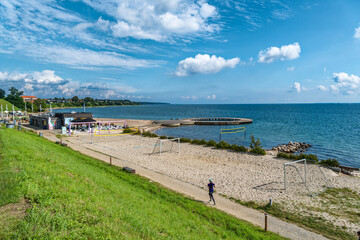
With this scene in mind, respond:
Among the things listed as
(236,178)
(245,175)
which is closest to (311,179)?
(245,175)

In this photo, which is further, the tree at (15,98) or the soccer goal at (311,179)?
the tree at (15,98)

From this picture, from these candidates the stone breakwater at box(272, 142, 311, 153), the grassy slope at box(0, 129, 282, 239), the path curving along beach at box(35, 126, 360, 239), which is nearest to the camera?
the grassy slope at box(0, 129, 282, 239)

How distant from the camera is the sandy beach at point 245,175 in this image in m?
12.6

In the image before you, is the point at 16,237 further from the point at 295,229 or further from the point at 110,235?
the point at 295,229

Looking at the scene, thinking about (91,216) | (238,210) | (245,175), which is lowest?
(245,175)

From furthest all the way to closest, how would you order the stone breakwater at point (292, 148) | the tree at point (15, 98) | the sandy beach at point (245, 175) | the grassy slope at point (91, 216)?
the tree at point (15, 98) → the stone breakwater at point (292, 148) → the sandy beach at point (245, 175) → the grassy slope at point (91, 216)

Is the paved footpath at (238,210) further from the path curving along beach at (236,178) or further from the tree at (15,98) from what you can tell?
the tree at (15,98)

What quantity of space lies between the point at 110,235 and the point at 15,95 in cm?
17080

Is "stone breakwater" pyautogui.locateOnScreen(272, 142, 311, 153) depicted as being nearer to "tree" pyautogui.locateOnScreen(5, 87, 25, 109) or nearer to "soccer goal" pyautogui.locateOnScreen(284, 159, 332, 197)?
"soccer goal" pyautogui.locateOnScreen(284, 159, 332, 197)

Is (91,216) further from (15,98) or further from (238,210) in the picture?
(15,98)

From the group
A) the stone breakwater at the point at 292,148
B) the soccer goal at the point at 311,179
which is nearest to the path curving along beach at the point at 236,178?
the soccer goal at the point at 311,179

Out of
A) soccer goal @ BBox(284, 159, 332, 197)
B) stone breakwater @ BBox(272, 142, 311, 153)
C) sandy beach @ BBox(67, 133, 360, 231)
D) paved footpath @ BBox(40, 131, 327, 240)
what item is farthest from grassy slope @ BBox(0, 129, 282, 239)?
stone breakwater @ BBox(272, 142, 311, 153)

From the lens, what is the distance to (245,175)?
55.9 ft

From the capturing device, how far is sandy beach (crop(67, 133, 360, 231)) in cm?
1259
